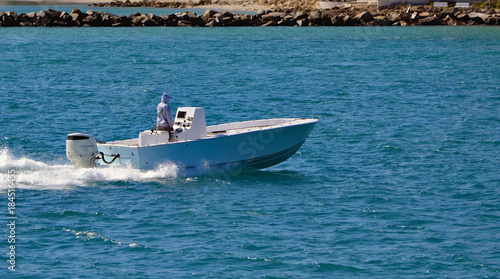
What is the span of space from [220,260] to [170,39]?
59.6 metres

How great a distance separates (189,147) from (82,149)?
8.60 feet

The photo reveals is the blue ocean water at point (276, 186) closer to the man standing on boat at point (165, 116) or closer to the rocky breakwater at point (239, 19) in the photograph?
the man standing on boat at point (165, 116)

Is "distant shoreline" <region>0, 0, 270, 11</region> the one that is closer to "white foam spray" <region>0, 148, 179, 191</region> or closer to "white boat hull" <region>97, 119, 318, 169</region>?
"white boat hull" <region>97, 119, 318, 169</region>

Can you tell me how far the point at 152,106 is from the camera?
3578 centimetres

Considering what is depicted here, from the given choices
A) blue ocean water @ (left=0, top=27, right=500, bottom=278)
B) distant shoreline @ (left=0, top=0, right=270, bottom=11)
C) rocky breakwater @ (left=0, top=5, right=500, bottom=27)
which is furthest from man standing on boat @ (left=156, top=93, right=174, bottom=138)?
distant shoreline @ (left=0, top=0, right=270, bottom=11)

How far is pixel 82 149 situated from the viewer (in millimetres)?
19703

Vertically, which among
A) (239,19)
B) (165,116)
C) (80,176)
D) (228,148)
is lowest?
(80,176)

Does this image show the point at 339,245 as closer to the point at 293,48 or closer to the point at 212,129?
the point at 212,129

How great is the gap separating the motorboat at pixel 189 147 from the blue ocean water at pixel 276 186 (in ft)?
1.10

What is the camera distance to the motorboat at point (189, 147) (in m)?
19.7

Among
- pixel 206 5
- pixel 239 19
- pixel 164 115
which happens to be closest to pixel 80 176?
pixel 164 115

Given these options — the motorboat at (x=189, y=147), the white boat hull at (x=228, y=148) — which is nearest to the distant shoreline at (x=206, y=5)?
the white boat hull at (x=228, y=148)

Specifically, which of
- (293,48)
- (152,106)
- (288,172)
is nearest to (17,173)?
(288,172)

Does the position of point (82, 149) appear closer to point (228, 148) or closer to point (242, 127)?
point (228, 148)
